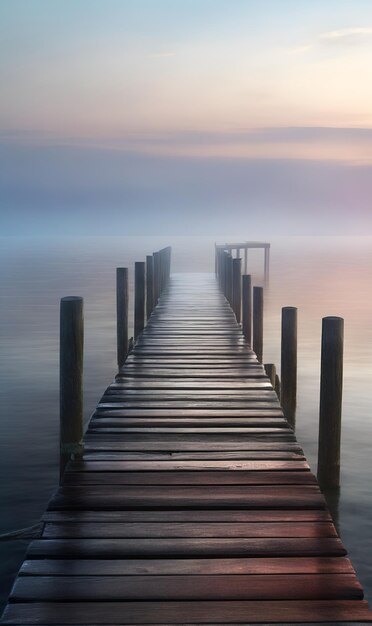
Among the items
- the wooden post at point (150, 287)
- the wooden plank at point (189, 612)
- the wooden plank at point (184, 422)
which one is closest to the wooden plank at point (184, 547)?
the wooden plank at point (189, 612)

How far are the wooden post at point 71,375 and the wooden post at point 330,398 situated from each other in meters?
2.41

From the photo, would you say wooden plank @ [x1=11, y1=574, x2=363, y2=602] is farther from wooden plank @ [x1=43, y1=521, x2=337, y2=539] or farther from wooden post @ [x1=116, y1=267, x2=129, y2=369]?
wooden post @ [x1=116, y1=267, x2=129, y2=369]

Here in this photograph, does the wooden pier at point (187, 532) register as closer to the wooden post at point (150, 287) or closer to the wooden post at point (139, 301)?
the wooden post at point (139, 301)

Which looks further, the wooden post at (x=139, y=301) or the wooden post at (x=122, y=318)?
the wooden post at (x=139, y=301)

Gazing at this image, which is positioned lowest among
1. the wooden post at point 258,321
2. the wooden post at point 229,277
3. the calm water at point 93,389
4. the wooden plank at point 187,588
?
the calm water at point 93,389

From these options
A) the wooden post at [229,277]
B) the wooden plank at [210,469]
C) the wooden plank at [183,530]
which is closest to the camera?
the wooden plank at [183,530]

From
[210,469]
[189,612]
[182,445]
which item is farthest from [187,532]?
[182,445]

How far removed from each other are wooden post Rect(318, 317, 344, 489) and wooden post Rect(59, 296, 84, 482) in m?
2.41

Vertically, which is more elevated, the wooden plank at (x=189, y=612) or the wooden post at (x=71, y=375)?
the wooden post at (x=71, y=375)

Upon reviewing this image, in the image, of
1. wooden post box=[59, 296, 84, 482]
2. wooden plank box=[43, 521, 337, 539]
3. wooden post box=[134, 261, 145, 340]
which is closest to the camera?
wooden plank box=[43, 521, 337, 539]

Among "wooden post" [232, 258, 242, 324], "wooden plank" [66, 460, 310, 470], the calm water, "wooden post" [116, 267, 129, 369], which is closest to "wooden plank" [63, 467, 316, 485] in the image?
"wooden plank" [66, 460, 310, 470]

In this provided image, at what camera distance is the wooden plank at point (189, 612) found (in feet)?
10.1

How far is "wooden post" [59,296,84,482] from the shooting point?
510 cm

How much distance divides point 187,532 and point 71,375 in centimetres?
175
